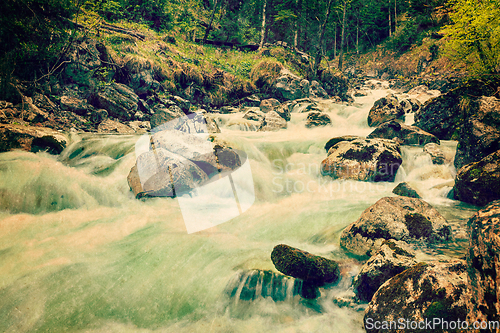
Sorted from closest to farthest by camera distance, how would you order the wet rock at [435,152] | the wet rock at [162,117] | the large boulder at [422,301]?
the large boulder at [422,301], the wet rock at [435,152], the wet rock at [162,117]

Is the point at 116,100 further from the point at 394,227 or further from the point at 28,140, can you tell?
the point at 394,227

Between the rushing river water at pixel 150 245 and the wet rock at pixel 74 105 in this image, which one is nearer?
the rushing river water at pixel 150 245

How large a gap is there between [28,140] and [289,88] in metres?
15.2

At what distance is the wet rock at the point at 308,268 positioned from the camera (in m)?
3.70

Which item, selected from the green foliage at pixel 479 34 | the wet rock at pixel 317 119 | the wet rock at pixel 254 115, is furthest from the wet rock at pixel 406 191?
the wet rock at pixel 254 115

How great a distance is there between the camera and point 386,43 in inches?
1225

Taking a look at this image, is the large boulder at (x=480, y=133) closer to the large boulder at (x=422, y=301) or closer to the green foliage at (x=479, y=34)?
the green foliage at (x=479, y=34)

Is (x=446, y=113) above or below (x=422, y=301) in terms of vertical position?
above

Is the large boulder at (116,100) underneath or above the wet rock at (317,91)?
underneath

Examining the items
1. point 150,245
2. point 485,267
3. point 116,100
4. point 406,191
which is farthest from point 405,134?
point 116,100

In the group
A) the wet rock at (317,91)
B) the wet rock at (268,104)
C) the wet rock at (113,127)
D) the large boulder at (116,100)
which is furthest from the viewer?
the wet rock at (317,91)

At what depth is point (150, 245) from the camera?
186 inches

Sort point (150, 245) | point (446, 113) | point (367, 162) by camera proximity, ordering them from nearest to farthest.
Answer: point (150, 245), point (367, 162), point (446, 113)

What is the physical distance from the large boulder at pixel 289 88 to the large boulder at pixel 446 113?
9.11 metres
